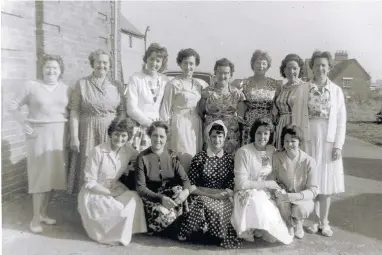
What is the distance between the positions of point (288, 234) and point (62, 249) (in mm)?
2055

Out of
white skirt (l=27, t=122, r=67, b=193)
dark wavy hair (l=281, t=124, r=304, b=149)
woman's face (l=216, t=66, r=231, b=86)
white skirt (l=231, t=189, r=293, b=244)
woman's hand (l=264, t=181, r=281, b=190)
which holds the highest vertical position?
woman's face (l=216, t=66, r=231, b=86)

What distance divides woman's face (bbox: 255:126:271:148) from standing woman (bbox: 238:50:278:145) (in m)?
0.39

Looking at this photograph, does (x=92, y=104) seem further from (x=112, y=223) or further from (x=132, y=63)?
(x=132, y=63)

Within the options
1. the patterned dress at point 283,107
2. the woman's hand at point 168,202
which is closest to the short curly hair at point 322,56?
the patterned dress at point 283,107

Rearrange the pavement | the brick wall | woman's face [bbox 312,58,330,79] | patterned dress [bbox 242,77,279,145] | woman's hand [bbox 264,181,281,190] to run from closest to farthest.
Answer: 1. the pavement
2. woman's hand [bbox 264,181,281,190]
3. woman's face [bbox 312,58,330,79]
4. patterned dress [bbox 242,77,279,145]
5. the brick wall

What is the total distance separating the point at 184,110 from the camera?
4.00 m

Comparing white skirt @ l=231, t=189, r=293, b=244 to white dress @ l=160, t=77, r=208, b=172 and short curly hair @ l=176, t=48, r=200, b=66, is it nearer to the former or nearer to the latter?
white dress @ l=160, t=77, r=208, b=172

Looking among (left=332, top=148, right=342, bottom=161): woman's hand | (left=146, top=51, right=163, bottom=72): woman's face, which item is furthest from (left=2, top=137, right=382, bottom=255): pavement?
(left=146, top=51, right=163, bottom=72): woman's face

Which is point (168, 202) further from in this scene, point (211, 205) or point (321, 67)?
point (321, 67)

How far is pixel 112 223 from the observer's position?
11.3 feet

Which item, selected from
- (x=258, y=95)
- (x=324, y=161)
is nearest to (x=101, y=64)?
(x=258, y=95)

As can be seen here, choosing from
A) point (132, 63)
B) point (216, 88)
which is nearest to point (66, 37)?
point (216, 88)

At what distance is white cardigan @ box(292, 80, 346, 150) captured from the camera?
378 centimetres

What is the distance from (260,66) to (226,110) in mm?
614
